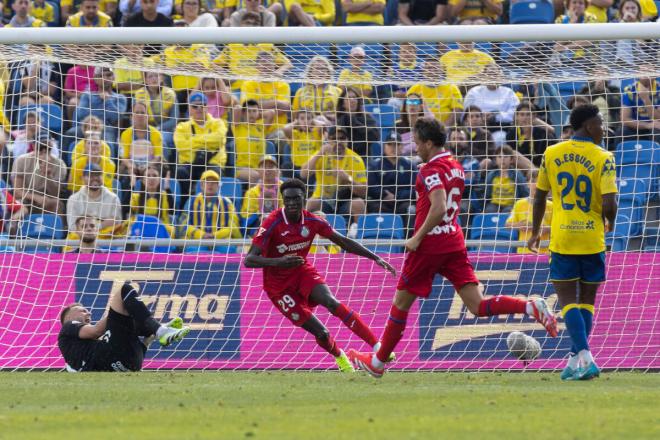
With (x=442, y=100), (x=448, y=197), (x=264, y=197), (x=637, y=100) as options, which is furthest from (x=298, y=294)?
(x=637, y=100)

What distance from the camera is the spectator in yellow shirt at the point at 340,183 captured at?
1468 cm

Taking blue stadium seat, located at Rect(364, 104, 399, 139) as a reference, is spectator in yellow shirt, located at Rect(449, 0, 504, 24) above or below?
above

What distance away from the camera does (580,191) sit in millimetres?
10086

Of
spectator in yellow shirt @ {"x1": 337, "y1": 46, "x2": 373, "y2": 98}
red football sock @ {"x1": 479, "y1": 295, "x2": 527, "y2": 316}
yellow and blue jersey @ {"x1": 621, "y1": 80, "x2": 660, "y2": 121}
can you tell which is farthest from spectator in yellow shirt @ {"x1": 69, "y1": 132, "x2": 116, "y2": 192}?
yellow and blue jersey @ {"x1": 621, "y1": 80, "x2": 660, "y2": 121}

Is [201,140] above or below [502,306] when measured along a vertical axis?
above

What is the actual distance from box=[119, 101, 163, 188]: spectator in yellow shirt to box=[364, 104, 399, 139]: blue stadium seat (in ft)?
8.66

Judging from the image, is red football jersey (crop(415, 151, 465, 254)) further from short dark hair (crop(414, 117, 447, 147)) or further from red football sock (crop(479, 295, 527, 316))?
red football sock (crop(479, 295, 527, 316))

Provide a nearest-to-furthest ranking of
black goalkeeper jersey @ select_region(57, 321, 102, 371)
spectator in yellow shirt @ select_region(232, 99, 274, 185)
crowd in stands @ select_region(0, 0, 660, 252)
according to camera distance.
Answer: black goalkeeper jersey @ select_region(57, 321, 102, 371), crowd in stands @ select_region(0, 0, 660, 252), spectator in yellow shirt @ select_region(232, 99, 274, 185)

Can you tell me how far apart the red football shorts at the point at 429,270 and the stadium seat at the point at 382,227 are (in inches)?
166

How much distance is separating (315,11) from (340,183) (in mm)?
6415

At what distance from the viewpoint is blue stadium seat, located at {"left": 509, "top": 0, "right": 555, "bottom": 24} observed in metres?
19.5

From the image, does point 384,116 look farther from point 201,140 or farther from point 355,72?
point 201,140

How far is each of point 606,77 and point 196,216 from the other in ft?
16.4

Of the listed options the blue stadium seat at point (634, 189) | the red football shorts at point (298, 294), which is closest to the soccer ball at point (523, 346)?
the red football shorts at point (298, 294)
